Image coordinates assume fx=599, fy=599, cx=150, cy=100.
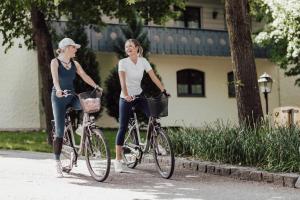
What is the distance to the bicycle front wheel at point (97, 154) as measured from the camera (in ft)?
26.1

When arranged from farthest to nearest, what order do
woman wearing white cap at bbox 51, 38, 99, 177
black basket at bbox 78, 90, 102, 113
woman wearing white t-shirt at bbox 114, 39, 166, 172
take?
woman wearing white t-shirt at bbox 114, 39, 166, 172 < woman wearing white cap at bbox 51, 38, 99, 177 < black basket at bbox 78, 90, 102, 113

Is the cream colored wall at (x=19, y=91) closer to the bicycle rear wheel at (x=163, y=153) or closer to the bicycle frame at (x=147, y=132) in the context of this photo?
the bicycle frame at (x=147, y=132)

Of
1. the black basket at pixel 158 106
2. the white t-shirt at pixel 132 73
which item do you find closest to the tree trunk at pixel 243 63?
the white t-shirt at pixel 132 73

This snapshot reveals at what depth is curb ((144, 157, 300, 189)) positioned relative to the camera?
7.79 meters

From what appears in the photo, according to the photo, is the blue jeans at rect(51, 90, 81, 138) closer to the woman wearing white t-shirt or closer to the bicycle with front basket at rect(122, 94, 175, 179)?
the woman wearing white t-shirt

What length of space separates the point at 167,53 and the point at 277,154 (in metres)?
18.8

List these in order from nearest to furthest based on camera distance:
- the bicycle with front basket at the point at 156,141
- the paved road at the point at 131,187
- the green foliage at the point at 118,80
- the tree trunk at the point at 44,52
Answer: the paved road at the point at 131,187 → the bicycle with front basket at the point at 156,141 → the tree trunk at the point at 44,52 → the green foliage at the point at 118,80

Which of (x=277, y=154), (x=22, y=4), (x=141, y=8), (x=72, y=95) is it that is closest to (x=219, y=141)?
(x=277, y=154)

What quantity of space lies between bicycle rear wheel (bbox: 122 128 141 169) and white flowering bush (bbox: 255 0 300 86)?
12810 millimetres

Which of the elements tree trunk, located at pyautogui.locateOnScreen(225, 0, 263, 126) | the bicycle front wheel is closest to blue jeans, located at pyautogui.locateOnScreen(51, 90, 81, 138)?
the bicycle front wheel

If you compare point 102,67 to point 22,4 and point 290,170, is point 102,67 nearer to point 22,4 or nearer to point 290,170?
point 22,4

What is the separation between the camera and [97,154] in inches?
320

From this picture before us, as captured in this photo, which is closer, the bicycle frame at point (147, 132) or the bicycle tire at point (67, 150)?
the bicycle frame at point (147, 132)

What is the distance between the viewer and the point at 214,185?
793 centimetres
